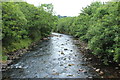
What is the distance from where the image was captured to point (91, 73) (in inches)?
250

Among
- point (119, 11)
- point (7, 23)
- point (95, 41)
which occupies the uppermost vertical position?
point (119, 11)

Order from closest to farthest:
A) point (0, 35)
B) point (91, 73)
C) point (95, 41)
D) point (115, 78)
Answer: point (115, 78), point (91, 73), point (0, 35), point (95, 41)

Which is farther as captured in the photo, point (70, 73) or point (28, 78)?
point (70, 73)

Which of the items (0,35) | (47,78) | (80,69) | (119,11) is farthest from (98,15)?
(0,35)

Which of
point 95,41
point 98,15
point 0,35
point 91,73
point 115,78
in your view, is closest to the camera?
point 115,78

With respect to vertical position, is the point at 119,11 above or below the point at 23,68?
above

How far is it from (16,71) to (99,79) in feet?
14.4

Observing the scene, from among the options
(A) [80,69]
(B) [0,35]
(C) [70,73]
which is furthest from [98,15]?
(B) [0,35]

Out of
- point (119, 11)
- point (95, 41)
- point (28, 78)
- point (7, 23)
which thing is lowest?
point (28, 78)

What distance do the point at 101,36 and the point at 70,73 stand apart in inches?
119

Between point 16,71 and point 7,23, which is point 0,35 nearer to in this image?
point 7,23

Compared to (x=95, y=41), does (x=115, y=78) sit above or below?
below

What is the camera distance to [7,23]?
7.97 metres

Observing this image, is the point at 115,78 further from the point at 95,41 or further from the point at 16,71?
the point at 16,71
